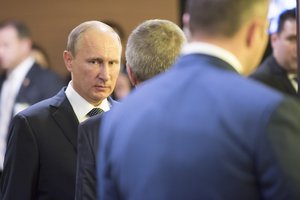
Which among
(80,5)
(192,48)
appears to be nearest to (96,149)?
(192,48)

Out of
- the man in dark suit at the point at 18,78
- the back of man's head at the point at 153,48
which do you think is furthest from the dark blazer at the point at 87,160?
the man in dark suit at the point at 18,78

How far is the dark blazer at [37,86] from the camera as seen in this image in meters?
5.63

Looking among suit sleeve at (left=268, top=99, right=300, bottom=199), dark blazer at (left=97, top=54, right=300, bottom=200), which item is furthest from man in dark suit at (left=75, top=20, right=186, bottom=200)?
suit sleeve at (left=268, top=99, right=300, bottom=199)

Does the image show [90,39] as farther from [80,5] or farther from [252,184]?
[80,5]

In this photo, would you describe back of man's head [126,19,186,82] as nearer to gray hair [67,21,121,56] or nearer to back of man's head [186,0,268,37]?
gray hair [67,21,121,56]

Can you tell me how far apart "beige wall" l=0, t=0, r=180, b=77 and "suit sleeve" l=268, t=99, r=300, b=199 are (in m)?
5.38

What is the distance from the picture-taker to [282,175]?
1.64 m

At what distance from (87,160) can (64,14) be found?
4753mm

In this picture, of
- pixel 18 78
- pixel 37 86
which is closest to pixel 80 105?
pixel 37 86

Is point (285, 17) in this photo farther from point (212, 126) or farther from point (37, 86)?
point (37, 86)

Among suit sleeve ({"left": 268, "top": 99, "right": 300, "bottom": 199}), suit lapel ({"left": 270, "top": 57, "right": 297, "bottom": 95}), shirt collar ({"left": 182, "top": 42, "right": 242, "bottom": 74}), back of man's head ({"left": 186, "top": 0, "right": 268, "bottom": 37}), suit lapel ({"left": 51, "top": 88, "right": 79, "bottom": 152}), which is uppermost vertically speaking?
back of man's head ({"left": 186, "top": 0, "right": 268, "bottom": 37})

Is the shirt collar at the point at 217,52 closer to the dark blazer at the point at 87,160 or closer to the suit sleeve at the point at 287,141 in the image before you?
the suit sleeve at the point at 287,141

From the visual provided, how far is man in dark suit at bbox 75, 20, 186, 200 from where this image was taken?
2424 millimetres

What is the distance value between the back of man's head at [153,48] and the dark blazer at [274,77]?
44 cm
